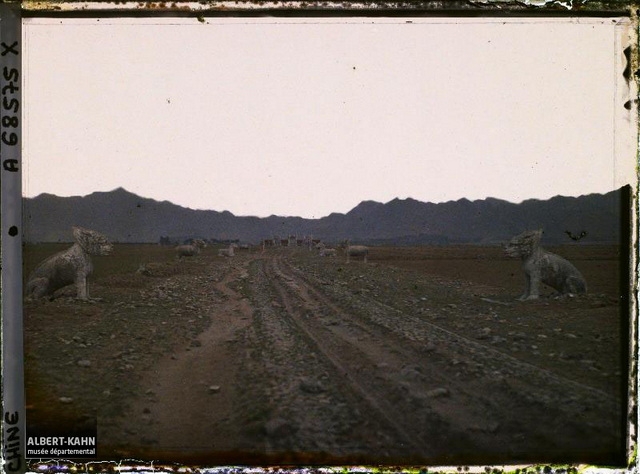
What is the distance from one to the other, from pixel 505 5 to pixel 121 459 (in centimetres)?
408

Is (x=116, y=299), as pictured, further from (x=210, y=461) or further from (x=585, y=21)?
(x=585, y=21)

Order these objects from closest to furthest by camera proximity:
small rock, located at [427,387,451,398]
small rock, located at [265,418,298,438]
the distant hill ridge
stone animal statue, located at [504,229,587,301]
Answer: small rock, located at [265,418,298,438]
small rock, located at [427,387,451,398]
the distant hill ridge
stone animal statue, located at [504,229,587,301]

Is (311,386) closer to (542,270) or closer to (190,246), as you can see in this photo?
(190,246)

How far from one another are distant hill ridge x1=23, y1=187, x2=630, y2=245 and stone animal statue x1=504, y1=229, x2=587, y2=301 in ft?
2.15

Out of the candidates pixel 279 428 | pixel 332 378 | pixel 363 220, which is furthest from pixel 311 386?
pixel 363 220

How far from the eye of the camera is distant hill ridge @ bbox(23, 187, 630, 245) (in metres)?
2.52

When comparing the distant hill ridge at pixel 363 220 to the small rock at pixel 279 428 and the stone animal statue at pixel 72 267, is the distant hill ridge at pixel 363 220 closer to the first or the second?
the stone animal statue at pixel 72 267

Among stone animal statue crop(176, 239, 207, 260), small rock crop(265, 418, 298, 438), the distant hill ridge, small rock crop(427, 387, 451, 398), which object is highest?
the distant hill ridge

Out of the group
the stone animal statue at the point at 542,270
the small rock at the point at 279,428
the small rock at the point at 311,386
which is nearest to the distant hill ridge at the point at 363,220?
the stone animal statue at the point at 542,270

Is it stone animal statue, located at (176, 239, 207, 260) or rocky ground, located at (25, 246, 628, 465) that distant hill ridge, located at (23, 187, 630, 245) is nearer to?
rocky ground, located at (25, 246, 628, 465)

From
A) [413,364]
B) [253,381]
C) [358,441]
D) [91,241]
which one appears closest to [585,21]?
[413,364]

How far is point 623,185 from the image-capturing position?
235 cm

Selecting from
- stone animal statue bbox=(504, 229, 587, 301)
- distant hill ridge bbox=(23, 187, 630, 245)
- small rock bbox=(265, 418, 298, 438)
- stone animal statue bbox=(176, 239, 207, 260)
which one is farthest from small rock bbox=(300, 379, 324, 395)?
stone animal statue bbox=(504, 229, 587, 301)

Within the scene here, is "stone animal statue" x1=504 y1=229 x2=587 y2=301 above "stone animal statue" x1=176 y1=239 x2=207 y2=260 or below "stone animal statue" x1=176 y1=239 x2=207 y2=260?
below
